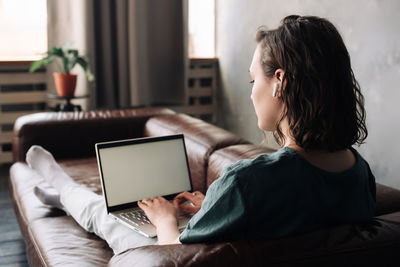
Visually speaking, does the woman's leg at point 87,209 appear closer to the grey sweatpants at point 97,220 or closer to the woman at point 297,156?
the grey sweatpants at point 97,220

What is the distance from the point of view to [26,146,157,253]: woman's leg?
1.57 meters

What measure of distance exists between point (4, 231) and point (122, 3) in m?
1.90

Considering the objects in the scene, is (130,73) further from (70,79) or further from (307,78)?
(307,78)

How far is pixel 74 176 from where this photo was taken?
2533mm

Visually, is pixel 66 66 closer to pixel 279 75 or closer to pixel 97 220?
pixel 97 220

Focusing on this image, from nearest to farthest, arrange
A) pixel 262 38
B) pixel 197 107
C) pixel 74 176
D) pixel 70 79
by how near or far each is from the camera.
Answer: pixel 262 38 < pixel 74 176 < pixel 70 79 < pixel 197 107

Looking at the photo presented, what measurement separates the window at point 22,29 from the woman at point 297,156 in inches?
126

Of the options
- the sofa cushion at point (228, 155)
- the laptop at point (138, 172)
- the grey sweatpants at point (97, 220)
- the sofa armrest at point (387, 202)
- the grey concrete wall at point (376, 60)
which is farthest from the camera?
the grey concrete wall at point (376, 60)

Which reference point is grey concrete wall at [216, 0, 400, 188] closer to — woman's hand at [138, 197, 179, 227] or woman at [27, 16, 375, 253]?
woman's hand at [138, 197, 179, 227]

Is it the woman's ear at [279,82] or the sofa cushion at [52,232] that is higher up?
the woman's ear at [279,82]

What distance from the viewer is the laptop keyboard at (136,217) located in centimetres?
161

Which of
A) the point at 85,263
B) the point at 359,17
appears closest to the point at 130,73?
the point at 359,17

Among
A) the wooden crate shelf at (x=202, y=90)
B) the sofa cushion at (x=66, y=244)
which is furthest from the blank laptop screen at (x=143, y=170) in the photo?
the wooden crate shelf at (x=202, y=90)

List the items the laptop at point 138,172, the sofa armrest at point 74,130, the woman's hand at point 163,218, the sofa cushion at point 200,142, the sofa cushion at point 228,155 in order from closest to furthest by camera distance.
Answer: the woman's hand at point 163,218 → the laptop at point 138,172 → the sofa cushion at point 228,155 → the sofa cushion at point 200,142 → the sofa armrest at point 74,130
